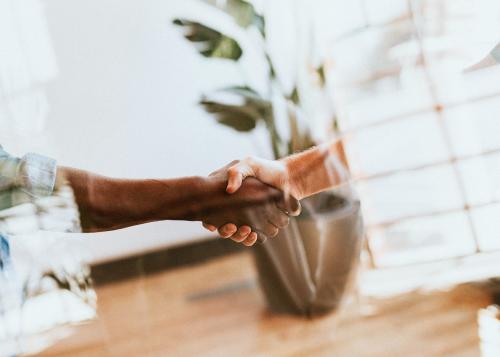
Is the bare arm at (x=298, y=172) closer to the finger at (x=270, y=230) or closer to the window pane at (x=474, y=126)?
the finger at (x=270, y=230)

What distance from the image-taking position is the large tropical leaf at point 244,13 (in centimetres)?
78

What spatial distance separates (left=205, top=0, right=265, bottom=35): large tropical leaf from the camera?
0.78 metres

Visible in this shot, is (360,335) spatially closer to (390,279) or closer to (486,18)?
(390,279)

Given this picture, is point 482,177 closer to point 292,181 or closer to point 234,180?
point 292,181

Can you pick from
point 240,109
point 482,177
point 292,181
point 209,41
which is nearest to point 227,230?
point 292,181

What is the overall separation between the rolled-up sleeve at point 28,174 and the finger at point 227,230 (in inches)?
11.0

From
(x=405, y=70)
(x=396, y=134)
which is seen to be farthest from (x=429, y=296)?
(x=405, y=70)

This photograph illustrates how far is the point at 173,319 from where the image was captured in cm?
86

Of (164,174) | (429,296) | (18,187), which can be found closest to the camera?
(18,187)

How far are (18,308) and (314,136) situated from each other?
65cm

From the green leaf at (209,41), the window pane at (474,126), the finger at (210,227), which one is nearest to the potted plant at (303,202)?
the green leaf at (209,41)

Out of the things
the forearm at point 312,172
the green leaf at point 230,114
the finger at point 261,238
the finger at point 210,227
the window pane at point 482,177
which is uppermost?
the green leaf at point 230,114

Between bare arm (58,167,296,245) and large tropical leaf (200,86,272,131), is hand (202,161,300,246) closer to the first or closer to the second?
bare arm (58,167,296,245)

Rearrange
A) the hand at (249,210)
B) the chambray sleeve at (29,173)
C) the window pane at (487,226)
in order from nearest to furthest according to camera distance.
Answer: the chambray sleeve at (29,173) < the hand at (249,210) < the window pane at (487,226)
